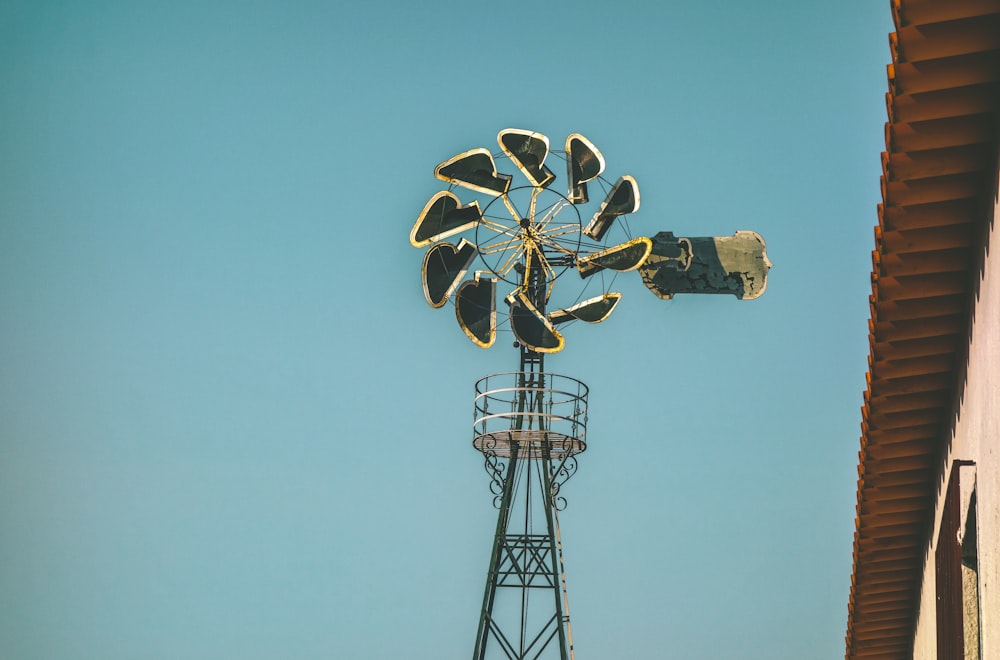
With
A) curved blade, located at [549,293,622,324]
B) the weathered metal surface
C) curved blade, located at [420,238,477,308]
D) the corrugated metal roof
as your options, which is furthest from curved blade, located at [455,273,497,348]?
the corrugated metal roof

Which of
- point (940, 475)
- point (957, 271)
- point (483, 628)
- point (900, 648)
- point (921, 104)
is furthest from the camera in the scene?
point (483, 628)

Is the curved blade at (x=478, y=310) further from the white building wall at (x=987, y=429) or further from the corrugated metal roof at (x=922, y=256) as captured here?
the white building wall at (x=987, y=429)

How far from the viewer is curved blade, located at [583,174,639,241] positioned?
17359 mm

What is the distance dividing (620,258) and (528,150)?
6.22 feet

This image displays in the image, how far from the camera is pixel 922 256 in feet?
34.7

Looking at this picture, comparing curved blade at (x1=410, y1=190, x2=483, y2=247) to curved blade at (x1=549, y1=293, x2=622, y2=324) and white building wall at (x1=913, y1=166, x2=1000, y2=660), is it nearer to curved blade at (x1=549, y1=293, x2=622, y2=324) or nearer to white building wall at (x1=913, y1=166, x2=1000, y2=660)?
curved blade at (x1=549, y1=293, x2=622, y2=324)

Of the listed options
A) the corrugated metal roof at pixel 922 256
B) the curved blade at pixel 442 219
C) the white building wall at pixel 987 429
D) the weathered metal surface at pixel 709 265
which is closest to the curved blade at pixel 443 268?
the curved blade at pixel 442 219

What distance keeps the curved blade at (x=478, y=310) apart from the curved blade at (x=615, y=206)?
1.55 meters

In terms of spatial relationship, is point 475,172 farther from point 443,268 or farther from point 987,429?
point 987,429

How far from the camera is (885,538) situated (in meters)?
13.9

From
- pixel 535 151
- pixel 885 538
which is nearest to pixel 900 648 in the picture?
pixel 885 538

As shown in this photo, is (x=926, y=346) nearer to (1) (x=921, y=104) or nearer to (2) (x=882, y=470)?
(2) (x=882, y=470)

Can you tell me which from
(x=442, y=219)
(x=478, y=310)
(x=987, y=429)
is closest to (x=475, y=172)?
(x=442, y=219)

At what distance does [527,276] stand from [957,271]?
777cm
